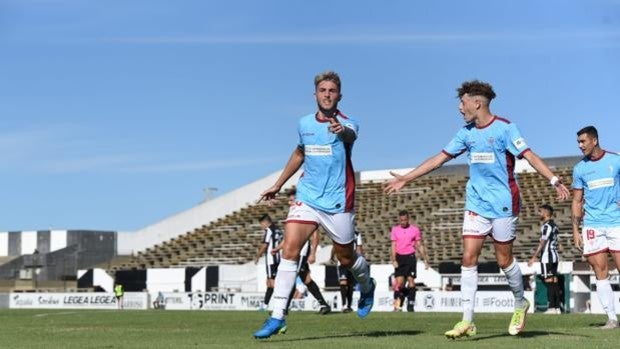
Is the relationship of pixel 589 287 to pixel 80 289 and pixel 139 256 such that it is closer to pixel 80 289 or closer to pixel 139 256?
pixel 80 289

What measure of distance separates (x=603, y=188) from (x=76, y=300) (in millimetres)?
29028

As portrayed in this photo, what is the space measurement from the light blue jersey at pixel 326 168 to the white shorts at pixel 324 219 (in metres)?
0.05

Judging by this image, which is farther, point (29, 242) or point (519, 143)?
point (29, 242)

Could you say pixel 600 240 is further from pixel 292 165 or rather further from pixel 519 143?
pixel 292 165

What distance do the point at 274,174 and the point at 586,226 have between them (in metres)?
50.8

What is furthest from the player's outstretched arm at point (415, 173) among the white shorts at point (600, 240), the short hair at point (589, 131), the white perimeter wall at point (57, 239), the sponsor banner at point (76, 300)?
the white perimeter wall at point (57, 239)

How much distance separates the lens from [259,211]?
64500 mm

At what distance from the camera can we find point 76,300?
41.3 metres

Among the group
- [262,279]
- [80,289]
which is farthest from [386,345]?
[80,289]

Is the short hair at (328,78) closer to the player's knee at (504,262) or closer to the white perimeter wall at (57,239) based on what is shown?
the player's knee at (504,262)

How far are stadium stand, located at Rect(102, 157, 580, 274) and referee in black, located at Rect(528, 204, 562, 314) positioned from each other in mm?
19428

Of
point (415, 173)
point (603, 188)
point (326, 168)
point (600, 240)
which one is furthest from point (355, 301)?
point (326, 168)

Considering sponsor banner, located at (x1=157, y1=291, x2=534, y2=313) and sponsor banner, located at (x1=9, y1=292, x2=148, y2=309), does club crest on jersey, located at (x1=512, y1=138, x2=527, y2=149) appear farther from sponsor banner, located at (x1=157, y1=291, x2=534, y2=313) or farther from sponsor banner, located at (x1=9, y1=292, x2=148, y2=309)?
sponsor banner, located at (x1=9, y1=292, x2=148, y2=309)

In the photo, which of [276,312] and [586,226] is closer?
[276,312]
